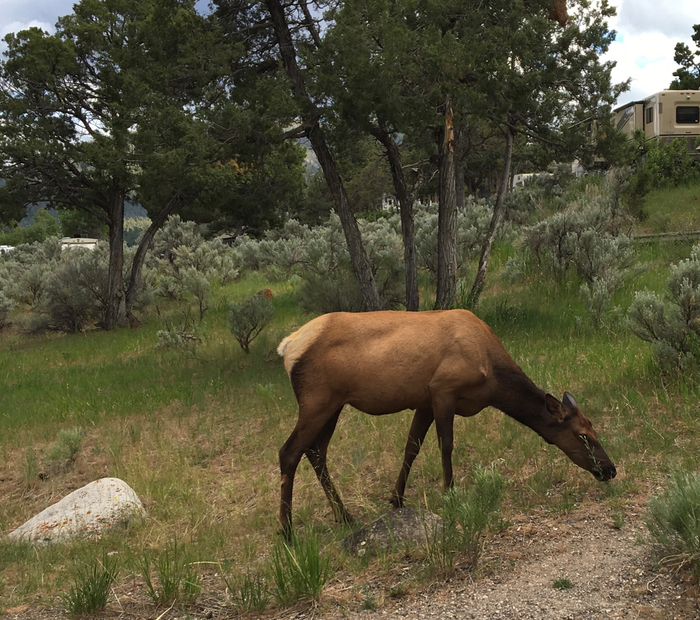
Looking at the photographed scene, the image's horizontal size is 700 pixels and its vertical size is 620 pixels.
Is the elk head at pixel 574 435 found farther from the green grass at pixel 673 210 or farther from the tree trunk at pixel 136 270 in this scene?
the tree trunk at pixel 136 270

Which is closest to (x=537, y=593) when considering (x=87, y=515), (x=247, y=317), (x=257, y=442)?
(x=87, y=515)

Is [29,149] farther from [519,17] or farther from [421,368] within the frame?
[421,368]

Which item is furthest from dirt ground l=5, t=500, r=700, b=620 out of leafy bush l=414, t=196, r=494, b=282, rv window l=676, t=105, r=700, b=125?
rv window l=676, t=105, r=700, b=125

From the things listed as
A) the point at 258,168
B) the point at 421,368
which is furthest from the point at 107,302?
the point at 421,368

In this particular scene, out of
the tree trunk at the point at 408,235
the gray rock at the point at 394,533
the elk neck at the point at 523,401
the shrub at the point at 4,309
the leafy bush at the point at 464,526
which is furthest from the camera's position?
the shrub at the point at 4,309

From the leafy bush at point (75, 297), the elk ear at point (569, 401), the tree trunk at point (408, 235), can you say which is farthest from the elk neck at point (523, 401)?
the leafy bush at point (75, 297)

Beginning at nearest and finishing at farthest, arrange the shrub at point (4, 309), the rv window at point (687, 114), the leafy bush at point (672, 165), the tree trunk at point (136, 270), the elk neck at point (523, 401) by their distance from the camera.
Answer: the elk neck at point (523, 401) → the tree trunk at point (136, 270) → the shrub at point (4, 309) → the leafy bush at point (672, 165) → the rv window at point (687, 114)

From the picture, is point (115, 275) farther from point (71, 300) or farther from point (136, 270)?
point (71, 300)

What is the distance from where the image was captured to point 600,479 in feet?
16.5

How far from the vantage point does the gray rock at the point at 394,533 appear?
14.1ft

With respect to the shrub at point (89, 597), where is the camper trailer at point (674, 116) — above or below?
above

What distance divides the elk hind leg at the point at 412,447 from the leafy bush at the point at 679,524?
179 centimetres

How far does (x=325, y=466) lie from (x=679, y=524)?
2.45 m

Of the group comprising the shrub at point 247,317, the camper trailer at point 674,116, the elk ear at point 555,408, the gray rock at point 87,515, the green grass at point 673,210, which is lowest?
the gray rock at point 87,515
